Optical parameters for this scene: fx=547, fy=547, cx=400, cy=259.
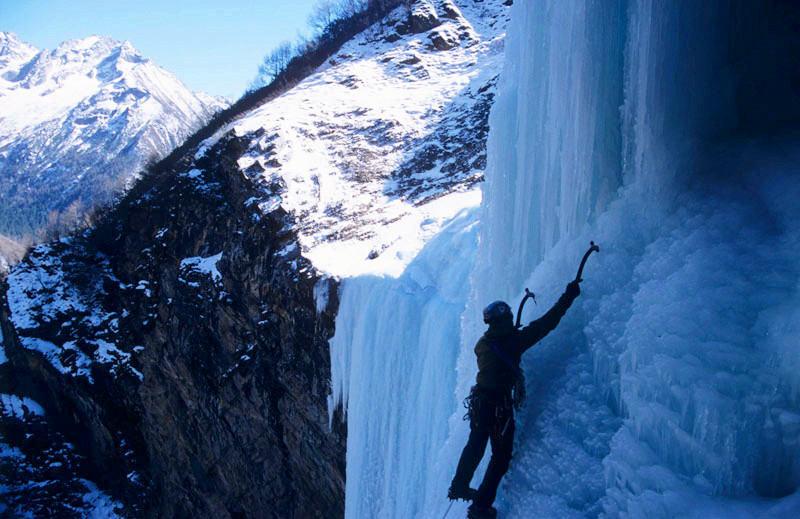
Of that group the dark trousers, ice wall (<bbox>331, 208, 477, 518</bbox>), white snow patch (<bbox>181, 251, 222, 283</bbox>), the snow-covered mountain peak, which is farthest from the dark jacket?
the snow-covered mountain peak

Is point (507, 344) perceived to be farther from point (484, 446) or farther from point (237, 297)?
point (237, 297)

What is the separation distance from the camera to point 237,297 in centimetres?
1201

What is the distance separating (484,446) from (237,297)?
9774mm

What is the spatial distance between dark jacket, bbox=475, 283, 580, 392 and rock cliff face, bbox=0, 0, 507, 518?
17.4ft

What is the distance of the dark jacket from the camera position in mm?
3092

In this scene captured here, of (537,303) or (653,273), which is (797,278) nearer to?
(653,273)

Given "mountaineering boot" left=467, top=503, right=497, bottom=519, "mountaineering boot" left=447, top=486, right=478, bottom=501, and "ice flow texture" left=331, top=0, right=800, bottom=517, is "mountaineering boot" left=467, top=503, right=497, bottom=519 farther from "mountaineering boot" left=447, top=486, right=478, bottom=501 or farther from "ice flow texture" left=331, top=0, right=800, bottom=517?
"ice flow texture" left=331, top=0, right=800, bottom=517

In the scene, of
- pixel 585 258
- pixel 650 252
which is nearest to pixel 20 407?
pixel 585 258

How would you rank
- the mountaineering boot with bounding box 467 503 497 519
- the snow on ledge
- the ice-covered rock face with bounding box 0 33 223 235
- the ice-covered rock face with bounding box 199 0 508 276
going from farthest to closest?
→ the ice-covered rock face with bounding box 0 33 223 235
the ice-covered rock face with bounding box 199 0 508 276
the snow on ledge
the mountaineering boot with bounding box 467 503 497 519

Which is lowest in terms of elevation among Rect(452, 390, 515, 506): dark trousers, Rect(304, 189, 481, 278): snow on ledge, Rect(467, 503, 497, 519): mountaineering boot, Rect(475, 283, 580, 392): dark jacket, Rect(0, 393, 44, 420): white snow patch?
Rect(467, 503, 497, 519): mountaineering boot

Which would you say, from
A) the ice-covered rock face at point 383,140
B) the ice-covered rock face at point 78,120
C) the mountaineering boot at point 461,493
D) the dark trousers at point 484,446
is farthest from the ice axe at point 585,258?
the ice-covered rock face at point 78,120

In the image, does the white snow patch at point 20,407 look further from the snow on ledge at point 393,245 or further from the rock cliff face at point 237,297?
the snow on ledge at point 393,245

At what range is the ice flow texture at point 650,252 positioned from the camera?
2.24m

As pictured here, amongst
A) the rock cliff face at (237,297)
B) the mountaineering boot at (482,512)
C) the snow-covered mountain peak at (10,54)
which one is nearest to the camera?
the mountaineering boot at (482,512)
